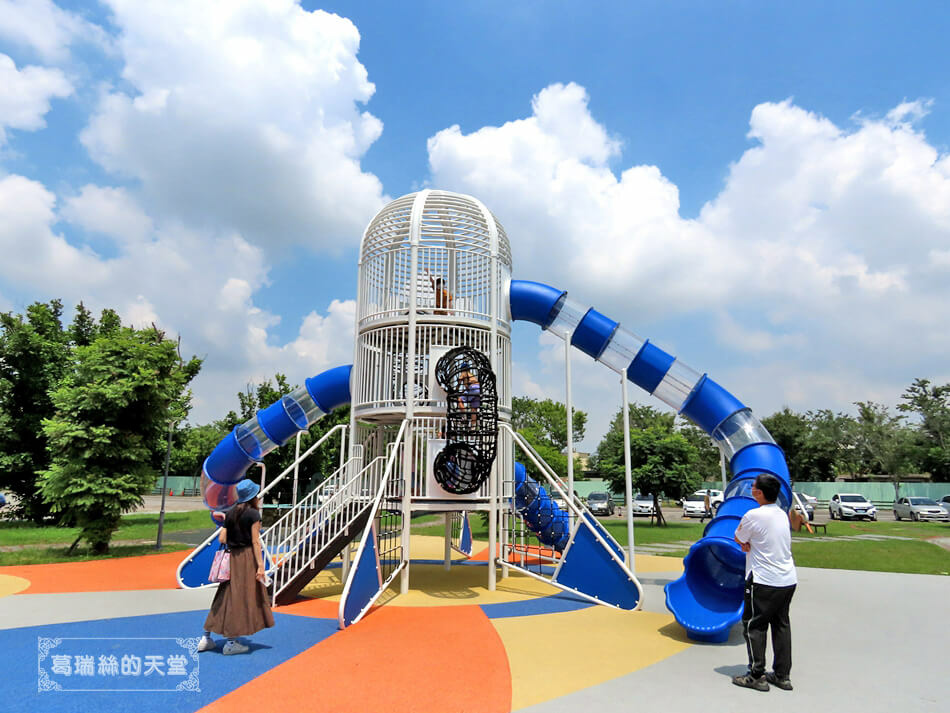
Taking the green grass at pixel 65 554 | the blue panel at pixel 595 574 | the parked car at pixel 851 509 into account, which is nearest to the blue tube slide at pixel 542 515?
the blue panel at pixel 595 574

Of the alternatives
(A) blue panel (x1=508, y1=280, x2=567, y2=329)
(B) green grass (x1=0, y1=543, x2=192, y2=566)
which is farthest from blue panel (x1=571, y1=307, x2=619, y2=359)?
(B) green grass (x1=0, y1=543, x2=192, y2=566)

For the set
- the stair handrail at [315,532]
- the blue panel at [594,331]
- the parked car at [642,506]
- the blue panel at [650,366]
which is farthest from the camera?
the parked car at [642,506]

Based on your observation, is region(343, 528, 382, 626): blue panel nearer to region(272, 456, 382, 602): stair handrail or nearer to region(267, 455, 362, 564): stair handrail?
region(272, 456, 382, 602): stair handrail

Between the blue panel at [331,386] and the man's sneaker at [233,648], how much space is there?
694 centimetres

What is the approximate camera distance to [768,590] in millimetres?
5887

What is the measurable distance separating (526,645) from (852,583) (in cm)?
926

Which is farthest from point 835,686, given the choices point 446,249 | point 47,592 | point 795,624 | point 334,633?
point 47,592

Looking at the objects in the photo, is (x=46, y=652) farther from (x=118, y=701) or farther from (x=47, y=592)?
(x=47, y=592)

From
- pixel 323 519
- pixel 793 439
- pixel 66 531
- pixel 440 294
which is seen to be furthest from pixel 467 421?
pixel 793 439

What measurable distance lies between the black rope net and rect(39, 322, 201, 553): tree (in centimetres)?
993

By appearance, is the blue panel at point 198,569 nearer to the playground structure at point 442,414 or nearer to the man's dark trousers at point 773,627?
the playground structure at point 442,414

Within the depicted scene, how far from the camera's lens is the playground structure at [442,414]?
33.5 ft

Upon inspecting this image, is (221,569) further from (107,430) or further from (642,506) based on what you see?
(642,506)

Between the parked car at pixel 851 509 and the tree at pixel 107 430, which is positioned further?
the parked car at pixel 851 509
